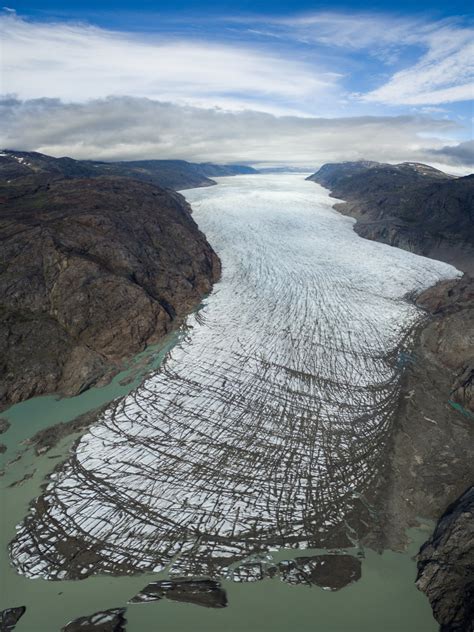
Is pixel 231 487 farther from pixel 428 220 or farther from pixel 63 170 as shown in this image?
pixel 63 170

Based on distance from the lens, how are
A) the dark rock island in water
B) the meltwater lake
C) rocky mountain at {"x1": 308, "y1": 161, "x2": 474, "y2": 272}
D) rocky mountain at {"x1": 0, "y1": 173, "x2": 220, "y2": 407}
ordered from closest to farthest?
the dark rock island in water < the meltwater lake < rocky mountain at {"x1": 0, "y1": 173, "x2": 220, "y2": 407} < rocky mountain at {"x1": 308, "y1": 161, "x2": 474, "y2": 272}

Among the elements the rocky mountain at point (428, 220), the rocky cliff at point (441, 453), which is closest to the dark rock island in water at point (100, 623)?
the rocky cliff at point (441, 453)

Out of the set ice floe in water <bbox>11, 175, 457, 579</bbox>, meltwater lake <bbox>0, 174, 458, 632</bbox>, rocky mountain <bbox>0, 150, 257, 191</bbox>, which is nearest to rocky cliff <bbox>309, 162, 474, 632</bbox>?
meltwater lake <bbox>0, 174, 458, 632</bbox>

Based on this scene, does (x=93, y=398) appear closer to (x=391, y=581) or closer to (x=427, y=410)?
(x=391, y=581)

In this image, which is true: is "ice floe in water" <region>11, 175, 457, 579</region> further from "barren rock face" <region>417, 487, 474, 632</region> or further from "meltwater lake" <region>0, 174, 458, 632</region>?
"barren rock face" <region>417, 487, 474, 632</region>

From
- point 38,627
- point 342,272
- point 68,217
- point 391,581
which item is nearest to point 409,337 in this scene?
point 342,272
